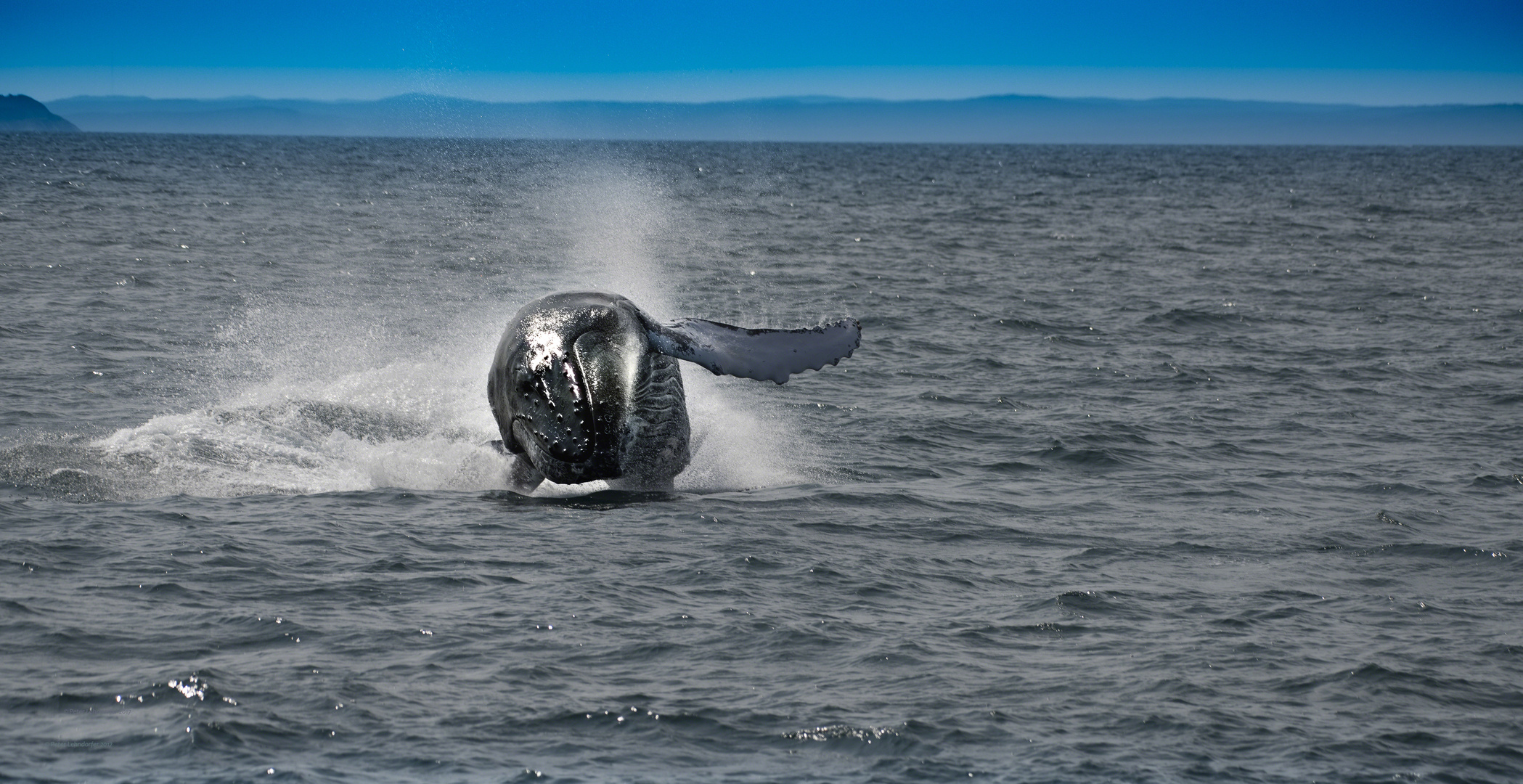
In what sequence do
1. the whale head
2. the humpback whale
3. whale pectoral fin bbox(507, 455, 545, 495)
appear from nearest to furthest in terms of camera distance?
the humpback whale < the whale head < whale pectoral fin bbox(507, 455, 545, 495)

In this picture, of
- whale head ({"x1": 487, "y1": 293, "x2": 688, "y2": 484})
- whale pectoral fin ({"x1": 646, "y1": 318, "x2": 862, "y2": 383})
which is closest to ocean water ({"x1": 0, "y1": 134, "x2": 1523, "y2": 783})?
whale head ({"x1": 487, "y1": 293, "x2": 688, "y2": 484})

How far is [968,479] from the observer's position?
12.4m

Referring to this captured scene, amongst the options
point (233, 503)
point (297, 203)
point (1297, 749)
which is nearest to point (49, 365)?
point (233, 503)

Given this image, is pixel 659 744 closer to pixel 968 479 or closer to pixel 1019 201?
pixel 968 479

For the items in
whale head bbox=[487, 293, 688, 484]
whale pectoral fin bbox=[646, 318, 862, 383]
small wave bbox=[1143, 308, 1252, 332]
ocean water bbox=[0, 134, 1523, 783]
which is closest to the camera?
ocean water bbox=[0, 134, 1523, 783]

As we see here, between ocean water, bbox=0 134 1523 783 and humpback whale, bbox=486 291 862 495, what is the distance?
1.35 ft

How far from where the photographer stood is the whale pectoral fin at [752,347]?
1027 cm

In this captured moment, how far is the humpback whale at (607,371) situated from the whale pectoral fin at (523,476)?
0.01 meters

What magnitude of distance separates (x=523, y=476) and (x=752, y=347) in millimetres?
2194

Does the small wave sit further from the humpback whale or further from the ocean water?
the humpback whale

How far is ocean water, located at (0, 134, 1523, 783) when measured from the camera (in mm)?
6422

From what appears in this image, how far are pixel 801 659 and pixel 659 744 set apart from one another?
1322 mm

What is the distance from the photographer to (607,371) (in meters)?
10.7

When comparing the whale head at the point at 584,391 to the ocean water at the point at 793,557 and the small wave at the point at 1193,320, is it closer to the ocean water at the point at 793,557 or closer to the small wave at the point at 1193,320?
the ocean water at the point at 793,557
